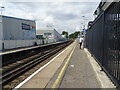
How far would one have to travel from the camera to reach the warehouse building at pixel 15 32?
1076 inches

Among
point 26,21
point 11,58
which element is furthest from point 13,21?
point 11,58

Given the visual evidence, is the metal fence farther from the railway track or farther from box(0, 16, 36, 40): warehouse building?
box(0, 16, 36, 40): warehouse building

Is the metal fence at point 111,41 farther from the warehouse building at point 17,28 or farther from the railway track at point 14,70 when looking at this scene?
the warehouse building at point 17,28

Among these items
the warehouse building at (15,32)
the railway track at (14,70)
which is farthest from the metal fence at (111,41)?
the warehouse building at (15,32)

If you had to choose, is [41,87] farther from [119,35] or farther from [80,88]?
[119,35]

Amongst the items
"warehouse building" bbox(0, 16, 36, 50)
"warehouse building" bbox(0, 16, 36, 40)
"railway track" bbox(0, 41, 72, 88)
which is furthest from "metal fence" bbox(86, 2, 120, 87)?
"warehouse building" bbox(0, 16, 36, 40)

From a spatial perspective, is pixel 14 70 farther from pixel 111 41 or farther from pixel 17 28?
pixel 17 28

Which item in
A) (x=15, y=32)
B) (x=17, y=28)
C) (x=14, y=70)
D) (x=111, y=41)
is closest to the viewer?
(x=111, y=41)

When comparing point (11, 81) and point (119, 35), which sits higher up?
point (119, 35)

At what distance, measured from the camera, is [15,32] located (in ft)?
117

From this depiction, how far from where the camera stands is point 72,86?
4.83 m

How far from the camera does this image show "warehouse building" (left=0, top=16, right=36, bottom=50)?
1076 inches

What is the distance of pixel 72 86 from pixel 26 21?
40362mm

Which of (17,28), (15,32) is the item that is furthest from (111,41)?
(17,28)
